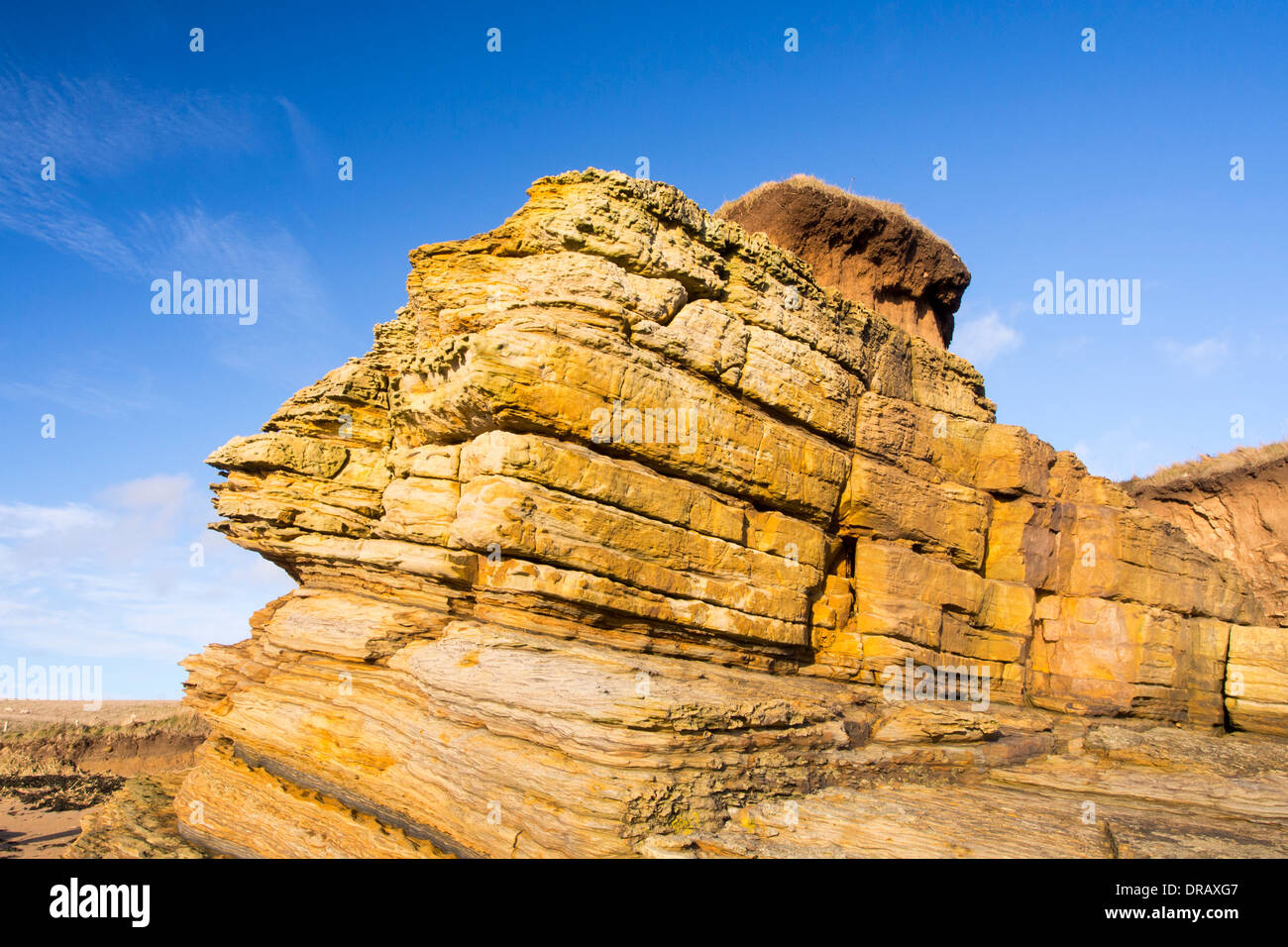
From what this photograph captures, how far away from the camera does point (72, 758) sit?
32656 millimetres

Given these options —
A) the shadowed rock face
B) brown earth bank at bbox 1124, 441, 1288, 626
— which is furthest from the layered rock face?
brown earth bank at bbox 1124, 441, 1288, 626

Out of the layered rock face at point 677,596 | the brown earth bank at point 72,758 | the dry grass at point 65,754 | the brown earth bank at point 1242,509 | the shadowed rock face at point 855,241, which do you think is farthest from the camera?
the dry grass at point 65,754

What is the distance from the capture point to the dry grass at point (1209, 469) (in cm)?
2505

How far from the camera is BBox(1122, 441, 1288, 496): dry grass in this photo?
2505 centimetres

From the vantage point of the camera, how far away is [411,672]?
520 inches

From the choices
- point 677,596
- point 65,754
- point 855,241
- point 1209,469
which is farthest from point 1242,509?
point 65,754

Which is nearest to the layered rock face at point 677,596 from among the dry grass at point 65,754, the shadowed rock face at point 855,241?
the shadowed rock face at point 855,241

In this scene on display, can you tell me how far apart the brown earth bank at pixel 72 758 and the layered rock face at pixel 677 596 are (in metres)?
9.62

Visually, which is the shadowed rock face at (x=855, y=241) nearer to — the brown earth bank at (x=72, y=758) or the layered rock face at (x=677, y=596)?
the layered rock face at (x=677, y=596)

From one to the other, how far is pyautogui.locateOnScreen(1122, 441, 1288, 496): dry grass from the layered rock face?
6.15 meters

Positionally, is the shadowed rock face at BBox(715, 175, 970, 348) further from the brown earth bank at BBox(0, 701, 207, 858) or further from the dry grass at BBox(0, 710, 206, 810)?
the dry grass at BBox(0, 710, 206, 810)

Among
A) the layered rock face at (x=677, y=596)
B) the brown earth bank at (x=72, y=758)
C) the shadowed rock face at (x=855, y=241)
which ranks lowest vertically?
the brown earth bank at (x=72, y=758)
